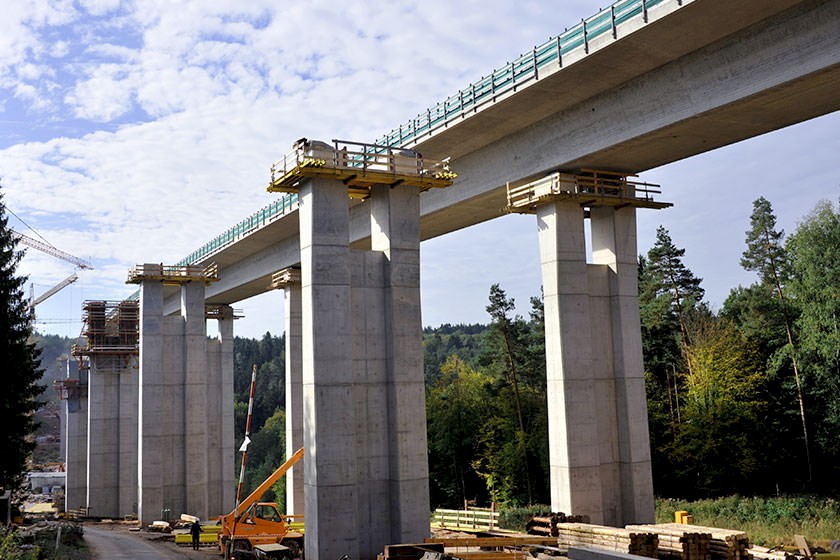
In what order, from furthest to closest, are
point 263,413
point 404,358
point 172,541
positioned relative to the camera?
point 263,413, point 172,541, point 404,358

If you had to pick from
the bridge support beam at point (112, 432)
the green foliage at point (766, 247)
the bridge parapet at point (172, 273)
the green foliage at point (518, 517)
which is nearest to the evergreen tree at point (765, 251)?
the green foliage at point (766, 247)

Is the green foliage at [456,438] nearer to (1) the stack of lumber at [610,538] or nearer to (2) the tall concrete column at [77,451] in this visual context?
(2) the tall concrete column at [77,451]

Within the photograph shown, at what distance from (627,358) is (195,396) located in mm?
30959

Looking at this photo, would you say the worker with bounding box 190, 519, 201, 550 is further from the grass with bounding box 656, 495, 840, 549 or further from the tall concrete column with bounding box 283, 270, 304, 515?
the grass with bounding box 656, 495, 840, 549

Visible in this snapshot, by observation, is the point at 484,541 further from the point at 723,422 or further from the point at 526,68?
the point at 723,422

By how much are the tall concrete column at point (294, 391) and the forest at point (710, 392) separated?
1952 cm

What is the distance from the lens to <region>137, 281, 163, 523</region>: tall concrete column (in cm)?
4784

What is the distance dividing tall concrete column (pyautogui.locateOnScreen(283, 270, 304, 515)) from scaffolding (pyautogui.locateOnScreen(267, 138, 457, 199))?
18.3 metres

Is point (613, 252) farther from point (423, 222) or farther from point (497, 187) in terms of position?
point (423, 222)

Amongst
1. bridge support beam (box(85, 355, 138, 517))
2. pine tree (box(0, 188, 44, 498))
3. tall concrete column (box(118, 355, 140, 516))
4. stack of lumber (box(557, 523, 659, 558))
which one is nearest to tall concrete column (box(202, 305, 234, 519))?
tall concrete column (box(118, 355, 140, 516))

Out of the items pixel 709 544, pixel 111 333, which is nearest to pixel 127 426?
pixel 111 333

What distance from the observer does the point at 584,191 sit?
92.3ft

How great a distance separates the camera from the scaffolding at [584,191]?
27703 mm

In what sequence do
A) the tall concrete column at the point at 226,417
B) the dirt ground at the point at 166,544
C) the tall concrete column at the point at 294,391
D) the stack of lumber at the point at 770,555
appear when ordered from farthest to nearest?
the tall concrete column at the point at 226,417 → the tall concrete column at the point at 294,391 → the dirt ground at the point at 166,544 → the stack of lumber at the point at 770,555
